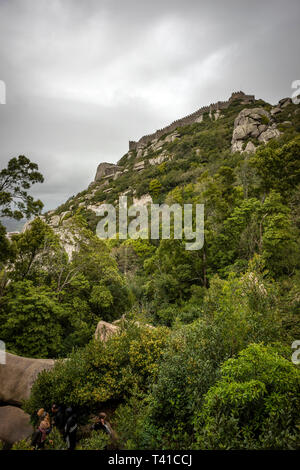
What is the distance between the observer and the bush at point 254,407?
12.1 feet

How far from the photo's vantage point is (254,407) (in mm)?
4543

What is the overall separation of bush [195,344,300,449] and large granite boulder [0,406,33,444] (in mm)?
5975

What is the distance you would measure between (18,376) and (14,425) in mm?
2130

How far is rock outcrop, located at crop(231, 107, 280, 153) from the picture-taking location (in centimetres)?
4352

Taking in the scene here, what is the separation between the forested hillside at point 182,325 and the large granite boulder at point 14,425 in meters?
0.68

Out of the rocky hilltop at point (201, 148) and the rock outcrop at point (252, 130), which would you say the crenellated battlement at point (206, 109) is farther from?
the rock outcrop at point (252, 130)

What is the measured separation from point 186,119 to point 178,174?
48666mm

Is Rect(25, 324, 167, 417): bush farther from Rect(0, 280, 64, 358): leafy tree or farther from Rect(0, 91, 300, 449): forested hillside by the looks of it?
Rect(0, 280, 64, 358): leafy tree

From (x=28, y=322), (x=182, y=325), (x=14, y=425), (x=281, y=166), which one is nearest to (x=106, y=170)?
(x=281, y=166)

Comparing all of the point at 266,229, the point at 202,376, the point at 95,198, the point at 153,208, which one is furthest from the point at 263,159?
the point at 95,198

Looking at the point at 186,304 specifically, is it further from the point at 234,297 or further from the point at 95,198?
the point at 95,198

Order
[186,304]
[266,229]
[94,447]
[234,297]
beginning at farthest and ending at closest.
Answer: [186,304] < [266,229] < [234,297] < [94,447]

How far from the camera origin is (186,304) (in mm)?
17578

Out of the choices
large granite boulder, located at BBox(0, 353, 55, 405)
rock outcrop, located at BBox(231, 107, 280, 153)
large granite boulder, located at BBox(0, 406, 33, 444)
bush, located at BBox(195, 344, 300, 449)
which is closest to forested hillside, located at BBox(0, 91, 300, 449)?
bush, located at BBox(195, 344, 300, 449)
